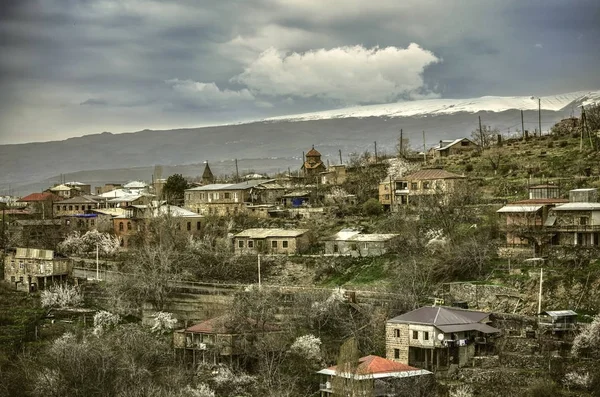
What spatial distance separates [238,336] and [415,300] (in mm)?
8353

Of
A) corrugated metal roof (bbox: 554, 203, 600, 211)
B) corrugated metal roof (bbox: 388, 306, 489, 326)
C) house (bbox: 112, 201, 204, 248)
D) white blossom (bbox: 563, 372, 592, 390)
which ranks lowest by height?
white blossom (bbox: 563, 372, 592, 390)

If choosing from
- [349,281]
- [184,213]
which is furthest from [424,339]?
[184,213]

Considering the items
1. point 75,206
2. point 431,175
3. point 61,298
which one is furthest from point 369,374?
point 75,206

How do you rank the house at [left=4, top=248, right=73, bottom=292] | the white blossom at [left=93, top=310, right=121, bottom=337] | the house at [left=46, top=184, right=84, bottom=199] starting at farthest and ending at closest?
the house at [left=46, top=184, right=84, bottom=199]
the house at [left=4, top=248, right=73, bottom=292]
the white blossom at [left=93, top=310, right=121, bottom=337]

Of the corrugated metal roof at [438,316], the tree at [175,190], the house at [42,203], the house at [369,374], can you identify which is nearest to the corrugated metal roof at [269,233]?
the tree at [175,190]

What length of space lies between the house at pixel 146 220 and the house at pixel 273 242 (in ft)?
17.0

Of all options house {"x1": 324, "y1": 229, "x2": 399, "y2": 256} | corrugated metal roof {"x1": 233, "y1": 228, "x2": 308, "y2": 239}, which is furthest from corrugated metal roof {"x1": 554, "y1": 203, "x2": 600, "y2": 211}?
corrugated metal roof {"x1": 233, "y1": 228, "x2": 308, "y2": 239}

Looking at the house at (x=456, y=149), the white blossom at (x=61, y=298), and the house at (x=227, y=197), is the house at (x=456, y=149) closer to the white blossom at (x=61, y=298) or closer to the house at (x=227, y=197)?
the house at (x=227, y=197)

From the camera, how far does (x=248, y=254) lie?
57469mm

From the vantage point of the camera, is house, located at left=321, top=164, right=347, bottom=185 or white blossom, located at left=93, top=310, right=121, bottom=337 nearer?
white blossom, located at left=93, top=310, right=121, bottom=337

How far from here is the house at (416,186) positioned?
6147 centimetres

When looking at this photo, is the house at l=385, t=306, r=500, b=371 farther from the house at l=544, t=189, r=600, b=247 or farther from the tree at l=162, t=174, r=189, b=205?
the tree at l=162, t=174, r=189, b=205

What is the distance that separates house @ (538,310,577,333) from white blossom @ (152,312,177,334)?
18.2m

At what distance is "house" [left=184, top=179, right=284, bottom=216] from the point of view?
68.1 m
